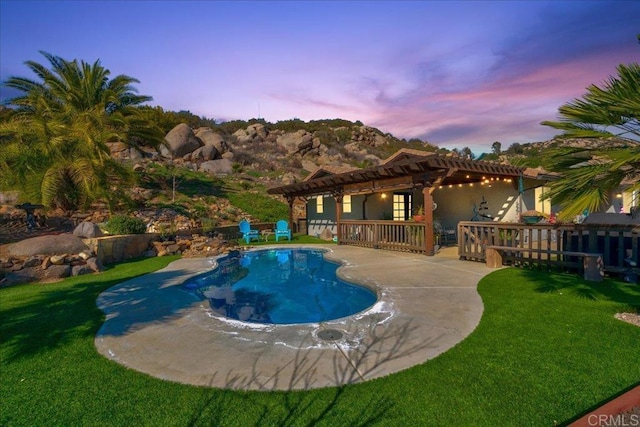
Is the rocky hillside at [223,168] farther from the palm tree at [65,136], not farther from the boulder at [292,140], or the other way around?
the palm tree at [65,136]

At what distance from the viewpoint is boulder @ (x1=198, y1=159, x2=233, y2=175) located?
26.4 metres

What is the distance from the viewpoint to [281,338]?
13.4 feet

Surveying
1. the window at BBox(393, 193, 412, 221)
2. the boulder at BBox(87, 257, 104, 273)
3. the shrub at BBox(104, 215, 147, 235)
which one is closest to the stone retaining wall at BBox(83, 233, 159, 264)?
the shrub at BBox(104, 215, 147, 235)

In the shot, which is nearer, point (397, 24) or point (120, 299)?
point (120, 299)

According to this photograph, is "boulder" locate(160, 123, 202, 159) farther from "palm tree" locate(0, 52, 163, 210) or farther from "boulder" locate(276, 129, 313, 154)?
"boulder" locate(276, 129, 313, 154)

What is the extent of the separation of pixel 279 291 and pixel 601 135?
662cm

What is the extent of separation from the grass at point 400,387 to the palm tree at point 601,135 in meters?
1.58

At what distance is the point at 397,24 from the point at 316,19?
2847 mm

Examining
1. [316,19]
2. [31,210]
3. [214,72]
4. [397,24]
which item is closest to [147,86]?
[214,72]

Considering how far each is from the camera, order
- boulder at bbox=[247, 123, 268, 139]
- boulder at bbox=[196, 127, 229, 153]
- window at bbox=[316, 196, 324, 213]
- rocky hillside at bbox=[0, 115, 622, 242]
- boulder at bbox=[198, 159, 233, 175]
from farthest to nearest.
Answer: boulder at bbox=[247, 123, 268, 139] → boulder at bbox=[196, 127, 229, 153] → boulder at bbox=[198, 159, 233, 175] → window at bbox=[316, 196, 324, 213] → rocky hillside at bbox=[0, 115, 622, 242]

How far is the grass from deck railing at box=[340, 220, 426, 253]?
640 cm

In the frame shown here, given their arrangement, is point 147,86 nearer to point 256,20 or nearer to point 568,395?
point 256,20

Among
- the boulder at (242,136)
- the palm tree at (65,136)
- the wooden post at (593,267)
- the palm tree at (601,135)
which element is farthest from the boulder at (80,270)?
the boulder at (242,136)

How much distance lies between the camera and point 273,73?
1598 cm
